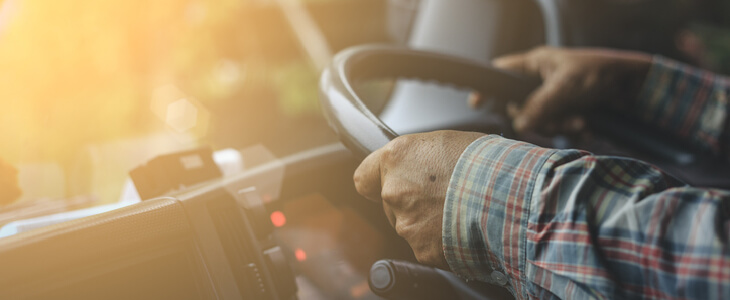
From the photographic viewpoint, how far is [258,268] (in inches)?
32.1

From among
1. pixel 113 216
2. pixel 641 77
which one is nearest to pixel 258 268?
pixel 113 216

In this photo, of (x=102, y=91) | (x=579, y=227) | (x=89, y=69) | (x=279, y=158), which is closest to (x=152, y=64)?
(x=102, y=91)

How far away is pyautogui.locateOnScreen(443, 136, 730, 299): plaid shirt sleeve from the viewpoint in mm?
599

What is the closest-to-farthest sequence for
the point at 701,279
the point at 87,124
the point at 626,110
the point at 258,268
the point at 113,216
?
the point at 701,279 < the point at 113,216 < the point at 258,268 < the point at 87,124 < the point at 626,110

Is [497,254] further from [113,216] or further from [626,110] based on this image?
[626,110]

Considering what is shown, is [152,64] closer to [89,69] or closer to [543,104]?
[89,69]

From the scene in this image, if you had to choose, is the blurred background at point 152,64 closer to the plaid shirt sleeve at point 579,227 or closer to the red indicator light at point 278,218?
the red indicator light at point 278,218

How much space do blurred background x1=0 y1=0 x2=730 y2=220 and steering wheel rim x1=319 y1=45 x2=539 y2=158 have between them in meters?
0.22

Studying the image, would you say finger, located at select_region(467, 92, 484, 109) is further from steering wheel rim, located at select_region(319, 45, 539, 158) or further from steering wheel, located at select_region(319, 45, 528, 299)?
steering wheel, located at select_region(319, 45, 528, 299)

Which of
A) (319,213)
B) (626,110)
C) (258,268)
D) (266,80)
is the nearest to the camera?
(258,268)

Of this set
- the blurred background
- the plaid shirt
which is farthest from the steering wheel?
the blurred background

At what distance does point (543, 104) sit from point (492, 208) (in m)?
0.81

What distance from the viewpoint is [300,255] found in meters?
0.92

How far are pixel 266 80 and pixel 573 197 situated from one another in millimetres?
3420
